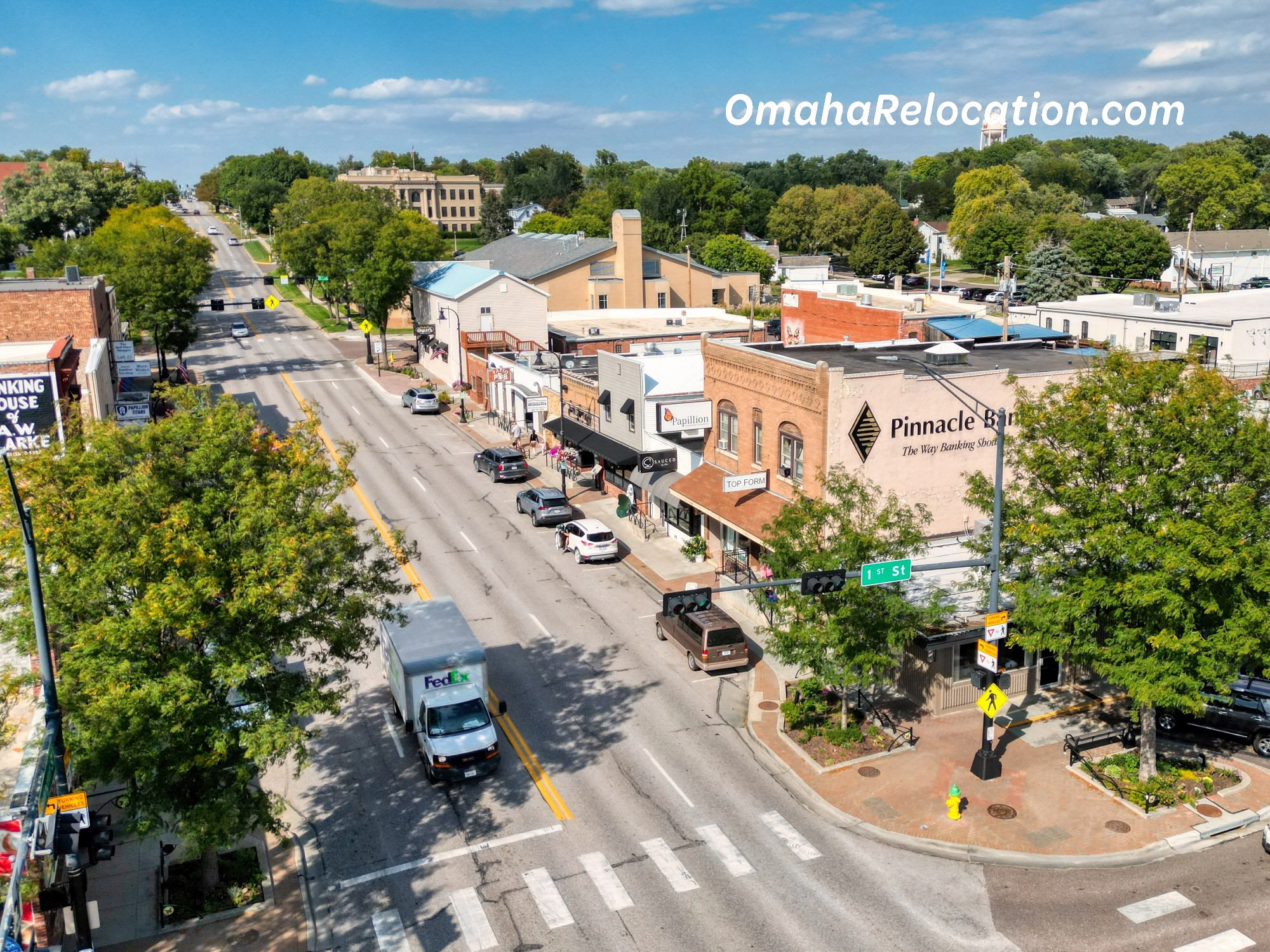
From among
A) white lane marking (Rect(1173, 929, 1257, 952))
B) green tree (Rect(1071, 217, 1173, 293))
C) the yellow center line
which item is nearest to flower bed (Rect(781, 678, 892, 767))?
the yellow center line

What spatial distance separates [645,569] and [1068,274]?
79702mm

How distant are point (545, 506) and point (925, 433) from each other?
18.2 metres

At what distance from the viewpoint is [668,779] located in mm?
24312

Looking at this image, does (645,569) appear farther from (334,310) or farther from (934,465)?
(334,310)

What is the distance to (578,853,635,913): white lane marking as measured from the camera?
64.3 feet

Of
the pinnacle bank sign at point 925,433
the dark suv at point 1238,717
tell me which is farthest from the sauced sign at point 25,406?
the dark suv at point 1238,717

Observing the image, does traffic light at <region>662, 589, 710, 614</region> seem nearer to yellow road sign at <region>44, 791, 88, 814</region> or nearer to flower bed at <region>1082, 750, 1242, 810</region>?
flower bed at <region>1082, 750, 1242, 810</region>

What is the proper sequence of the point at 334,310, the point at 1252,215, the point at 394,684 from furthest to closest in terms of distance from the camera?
the point at 1252,215
the point at 334,310
the point at 394,684

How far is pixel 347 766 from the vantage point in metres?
25.3

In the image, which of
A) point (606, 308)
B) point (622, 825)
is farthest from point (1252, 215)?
point (622, 825)

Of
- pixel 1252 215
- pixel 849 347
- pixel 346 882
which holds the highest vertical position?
pixel 1252 215

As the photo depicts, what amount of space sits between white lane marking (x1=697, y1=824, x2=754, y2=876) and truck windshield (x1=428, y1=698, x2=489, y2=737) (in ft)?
19.8

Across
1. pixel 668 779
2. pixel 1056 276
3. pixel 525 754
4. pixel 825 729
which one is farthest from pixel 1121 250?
pixel 525 754

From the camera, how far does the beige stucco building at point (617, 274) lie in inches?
3615
